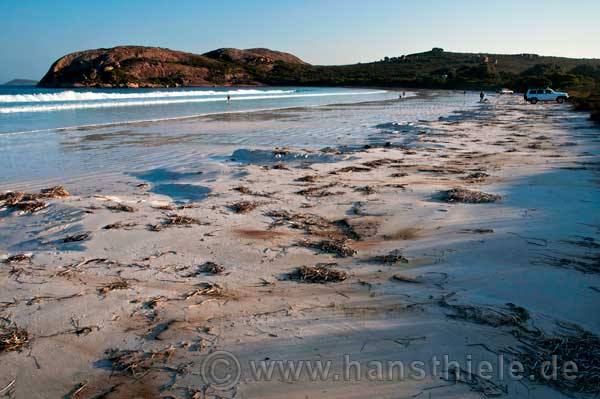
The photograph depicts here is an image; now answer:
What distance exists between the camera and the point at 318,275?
4281 mm

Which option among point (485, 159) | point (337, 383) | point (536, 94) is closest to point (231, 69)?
point (536, 94)

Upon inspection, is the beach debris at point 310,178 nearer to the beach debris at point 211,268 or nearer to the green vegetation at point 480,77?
the beach debris at point 211,268

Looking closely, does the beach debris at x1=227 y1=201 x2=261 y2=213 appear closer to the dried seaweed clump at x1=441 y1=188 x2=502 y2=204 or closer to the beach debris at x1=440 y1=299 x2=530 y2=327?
the dried seaweed clump at x1=441 y1=188 x2=502 y2=204

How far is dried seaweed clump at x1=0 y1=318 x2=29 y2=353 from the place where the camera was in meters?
3.18

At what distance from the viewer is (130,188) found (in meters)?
7.86

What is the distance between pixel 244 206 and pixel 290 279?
2.45 m

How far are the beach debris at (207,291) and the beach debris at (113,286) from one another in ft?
2.17

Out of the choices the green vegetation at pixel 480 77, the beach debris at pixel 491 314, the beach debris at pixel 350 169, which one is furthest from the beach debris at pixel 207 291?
the green vegetation at pixel 480 77

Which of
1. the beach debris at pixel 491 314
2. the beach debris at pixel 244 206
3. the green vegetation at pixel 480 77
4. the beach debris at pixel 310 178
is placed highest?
the green vegetation at pixel 480 77

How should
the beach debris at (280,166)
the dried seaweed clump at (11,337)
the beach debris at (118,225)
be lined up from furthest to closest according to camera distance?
1. the beach debris at (280,166)
2. the beach debris at (118,225)
3. the dried seaweed clump at (11,337)

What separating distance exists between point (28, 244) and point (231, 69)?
11757cm

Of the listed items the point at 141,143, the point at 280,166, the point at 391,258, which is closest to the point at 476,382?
the point at 391,258

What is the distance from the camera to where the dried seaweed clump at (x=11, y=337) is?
10.4 ft

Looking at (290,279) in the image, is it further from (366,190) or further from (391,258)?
(366,190)
